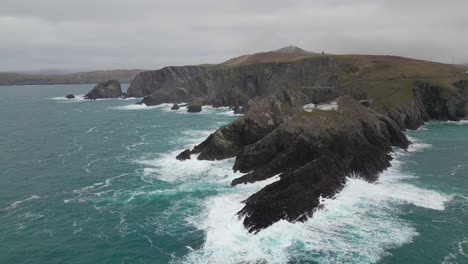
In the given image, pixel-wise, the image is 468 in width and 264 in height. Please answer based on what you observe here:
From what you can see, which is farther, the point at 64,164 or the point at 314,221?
the point at 64,164

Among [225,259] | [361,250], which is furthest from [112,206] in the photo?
[361,250]

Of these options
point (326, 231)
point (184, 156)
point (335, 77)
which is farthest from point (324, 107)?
point (335, 77)

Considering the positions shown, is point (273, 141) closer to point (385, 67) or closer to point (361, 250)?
point (361, 250)

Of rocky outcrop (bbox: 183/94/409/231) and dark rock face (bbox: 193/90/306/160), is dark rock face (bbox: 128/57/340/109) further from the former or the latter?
dark rock face (bbox: 193/90/306/160)

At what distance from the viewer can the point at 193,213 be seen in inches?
1891

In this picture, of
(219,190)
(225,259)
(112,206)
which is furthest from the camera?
(219,190)

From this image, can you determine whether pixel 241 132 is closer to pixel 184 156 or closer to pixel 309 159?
pixel 184 156

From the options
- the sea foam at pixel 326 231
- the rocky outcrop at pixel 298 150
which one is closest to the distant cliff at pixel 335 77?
the rocky outcrop at pixel 298 150

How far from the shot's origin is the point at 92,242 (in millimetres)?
41219

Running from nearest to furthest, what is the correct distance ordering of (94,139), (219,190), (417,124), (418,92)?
(219,190) < (94,139) < (417,124) < (418,92)

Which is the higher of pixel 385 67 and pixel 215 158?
pixel 385 67

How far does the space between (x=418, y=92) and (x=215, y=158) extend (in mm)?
87619

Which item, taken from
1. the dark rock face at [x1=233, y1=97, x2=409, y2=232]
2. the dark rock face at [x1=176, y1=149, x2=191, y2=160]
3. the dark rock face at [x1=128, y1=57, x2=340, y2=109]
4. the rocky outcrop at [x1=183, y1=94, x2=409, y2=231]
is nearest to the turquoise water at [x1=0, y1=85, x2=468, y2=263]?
the dark rock face at [x1=233, y1=97, x2=409, y2=232]

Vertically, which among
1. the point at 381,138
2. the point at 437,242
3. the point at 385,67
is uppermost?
the point at 385,67
